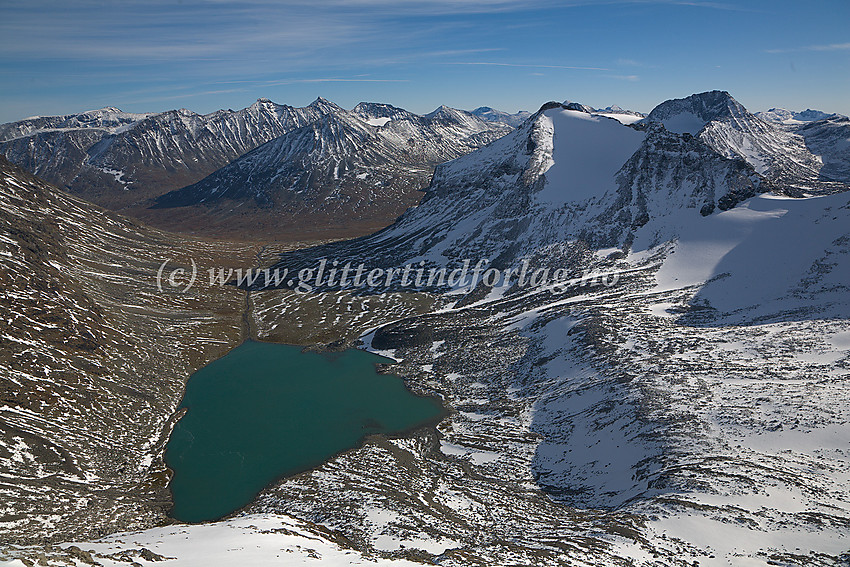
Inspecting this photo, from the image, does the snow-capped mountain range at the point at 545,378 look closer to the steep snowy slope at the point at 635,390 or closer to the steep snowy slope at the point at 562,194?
the steep snowy slope at the point at 635,390

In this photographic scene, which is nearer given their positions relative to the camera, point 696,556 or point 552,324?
point 696,556

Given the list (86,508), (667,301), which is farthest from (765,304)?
(86,508)

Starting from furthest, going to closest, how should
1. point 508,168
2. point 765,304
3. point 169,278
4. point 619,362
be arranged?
point 508,168 → point 169,278 → point 765,304 → point 619,362

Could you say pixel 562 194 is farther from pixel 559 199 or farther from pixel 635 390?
pixel 635 390

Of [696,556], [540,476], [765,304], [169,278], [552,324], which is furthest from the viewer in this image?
[169,278]

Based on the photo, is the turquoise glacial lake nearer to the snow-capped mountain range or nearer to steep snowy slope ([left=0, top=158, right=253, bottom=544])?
steep snowy slope ([left=0, top=158, right=253, bottom=544])

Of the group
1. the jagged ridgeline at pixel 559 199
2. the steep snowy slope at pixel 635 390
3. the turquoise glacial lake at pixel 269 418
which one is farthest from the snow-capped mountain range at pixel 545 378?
the turquoise glacial lake at pixel 269 418

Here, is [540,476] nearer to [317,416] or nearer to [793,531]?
[793,531]

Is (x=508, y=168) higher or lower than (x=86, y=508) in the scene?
higher
